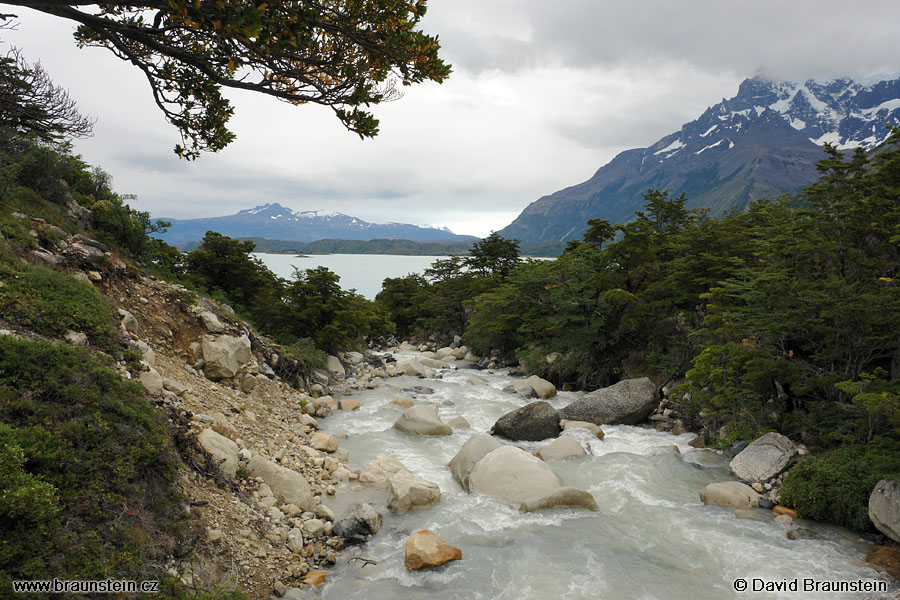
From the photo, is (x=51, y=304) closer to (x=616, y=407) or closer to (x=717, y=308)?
(x=616, y=407)

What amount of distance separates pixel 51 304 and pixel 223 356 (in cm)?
570

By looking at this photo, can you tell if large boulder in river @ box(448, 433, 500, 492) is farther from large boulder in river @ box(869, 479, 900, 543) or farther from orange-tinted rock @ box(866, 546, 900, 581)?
large boulder in river @ box(869, 479, 900, 543)

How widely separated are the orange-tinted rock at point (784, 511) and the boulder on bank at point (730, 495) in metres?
0.37

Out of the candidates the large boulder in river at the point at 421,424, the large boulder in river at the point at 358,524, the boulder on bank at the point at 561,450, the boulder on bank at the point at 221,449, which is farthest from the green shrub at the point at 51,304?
the boulder on bank at the point at 561,450

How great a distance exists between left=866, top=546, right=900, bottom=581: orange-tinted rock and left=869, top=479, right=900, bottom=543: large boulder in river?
238 millimetres

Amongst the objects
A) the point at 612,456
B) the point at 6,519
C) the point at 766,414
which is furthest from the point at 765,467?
the point at 6,519

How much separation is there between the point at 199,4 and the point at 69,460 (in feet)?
16.8

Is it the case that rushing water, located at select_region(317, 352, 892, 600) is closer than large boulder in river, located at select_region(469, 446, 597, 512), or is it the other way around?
rushing water, located at select_region(317, 352, 892, 600)

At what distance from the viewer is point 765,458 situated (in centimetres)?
1155

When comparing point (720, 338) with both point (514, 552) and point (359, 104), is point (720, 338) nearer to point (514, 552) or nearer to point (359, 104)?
point (514, 552)

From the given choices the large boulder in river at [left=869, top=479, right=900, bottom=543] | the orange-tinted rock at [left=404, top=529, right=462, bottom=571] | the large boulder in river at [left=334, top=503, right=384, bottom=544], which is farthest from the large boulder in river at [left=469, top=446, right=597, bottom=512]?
the large boulder in river at [left=869, top=479, right=900, bottom=543]

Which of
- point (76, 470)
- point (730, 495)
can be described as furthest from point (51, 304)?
point (730, 495)

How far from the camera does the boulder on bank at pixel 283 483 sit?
347 inches

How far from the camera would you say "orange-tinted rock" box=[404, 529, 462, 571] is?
7609 millimetres
